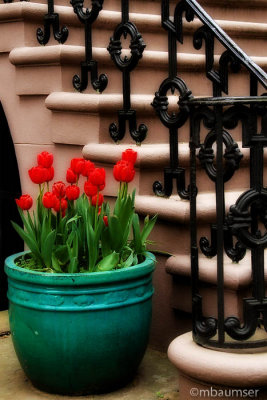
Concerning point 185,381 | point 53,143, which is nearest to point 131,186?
point 53,143

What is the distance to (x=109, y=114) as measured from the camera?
374cm

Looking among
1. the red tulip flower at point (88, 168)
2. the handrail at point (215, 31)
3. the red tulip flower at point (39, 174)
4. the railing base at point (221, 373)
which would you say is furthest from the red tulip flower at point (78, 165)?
the railing base at point (221, 373)

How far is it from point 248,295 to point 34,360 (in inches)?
38.1

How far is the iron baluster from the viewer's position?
391cm

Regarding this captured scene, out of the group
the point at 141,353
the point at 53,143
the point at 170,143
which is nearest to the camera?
the point at 141,353

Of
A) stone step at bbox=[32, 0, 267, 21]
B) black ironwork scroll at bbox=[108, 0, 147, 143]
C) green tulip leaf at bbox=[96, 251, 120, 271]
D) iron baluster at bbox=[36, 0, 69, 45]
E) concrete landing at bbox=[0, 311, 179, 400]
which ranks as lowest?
concrete landing at bbox=[0, 311, 179, 400]

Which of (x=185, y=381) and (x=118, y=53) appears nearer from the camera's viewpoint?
(x=185, y=381)

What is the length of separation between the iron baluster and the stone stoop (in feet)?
0.16

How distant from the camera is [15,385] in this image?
333 centimetres

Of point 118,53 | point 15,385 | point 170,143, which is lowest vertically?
point 15,385

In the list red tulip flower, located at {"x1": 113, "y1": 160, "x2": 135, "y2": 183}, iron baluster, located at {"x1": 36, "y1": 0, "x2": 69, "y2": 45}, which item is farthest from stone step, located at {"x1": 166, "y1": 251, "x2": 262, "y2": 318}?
iron baluster, located at {"x1": 36, "y1": 0, "x2": 69, "y2": 45}

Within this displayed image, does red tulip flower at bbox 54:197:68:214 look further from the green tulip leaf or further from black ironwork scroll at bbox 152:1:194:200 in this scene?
black ironwork scroll at bbox 152:1:194:200

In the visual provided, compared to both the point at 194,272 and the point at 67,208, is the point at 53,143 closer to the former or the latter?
the point at 67,208

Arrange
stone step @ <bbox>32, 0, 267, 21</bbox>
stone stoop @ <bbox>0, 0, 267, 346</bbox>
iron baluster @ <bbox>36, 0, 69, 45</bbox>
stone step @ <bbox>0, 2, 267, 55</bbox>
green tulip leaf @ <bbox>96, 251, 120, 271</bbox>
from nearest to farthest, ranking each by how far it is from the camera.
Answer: green tulip leaf @ <bbox>96, 251, 120, 271</bbox>, stone stoop @ <bbox>0, 0, 267, 346</bbox>, iron baluster @ <bbox>36, 0, 69, 45</bbox>, stone step @ <bbox>0, 2, 267, 55</bbox>, stone step @ <bbox>32, 0, 267, 21</bbox>
